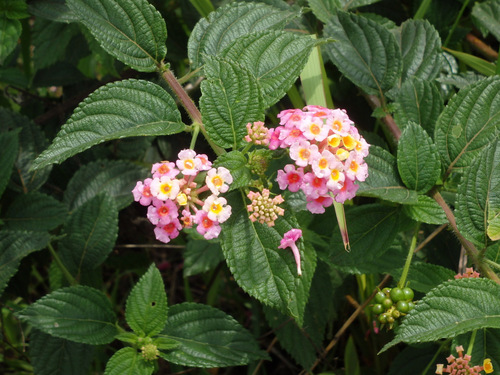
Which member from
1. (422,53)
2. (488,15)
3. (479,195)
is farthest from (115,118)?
(488,15)

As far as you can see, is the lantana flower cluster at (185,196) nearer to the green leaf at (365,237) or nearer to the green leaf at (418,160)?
the green leaf at (365,237)

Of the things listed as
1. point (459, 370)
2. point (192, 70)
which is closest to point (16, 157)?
point (192, 70)

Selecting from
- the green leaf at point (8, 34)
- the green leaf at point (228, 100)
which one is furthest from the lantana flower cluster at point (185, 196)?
the green leaf at point (8, 34)

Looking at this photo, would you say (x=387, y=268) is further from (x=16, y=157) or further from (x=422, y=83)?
(x=16, y=157)

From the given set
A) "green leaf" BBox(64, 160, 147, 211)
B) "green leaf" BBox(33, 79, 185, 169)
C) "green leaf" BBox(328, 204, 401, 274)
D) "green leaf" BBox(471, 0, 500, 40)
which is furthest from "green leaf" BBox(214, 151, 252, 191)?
"green leaf" BBox(471, 0, 500, 40)

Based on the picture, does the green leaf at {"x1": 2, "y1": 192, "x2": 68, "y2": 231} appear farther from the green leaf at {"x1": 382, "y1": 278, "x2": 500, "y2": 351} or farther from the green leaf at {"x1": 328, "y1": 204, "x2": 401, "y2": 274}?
the green leaf at {"x1": 382, "y1": 278, "x2": 500, "y2": 351}
